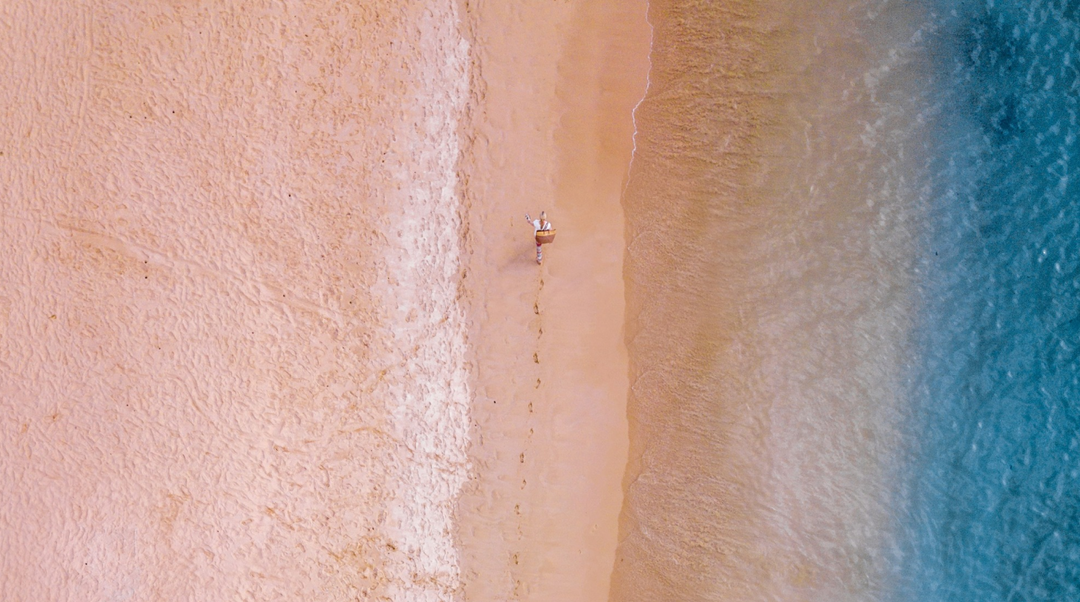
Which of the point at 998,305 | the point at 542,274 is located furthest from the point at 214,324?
the point at 998,305

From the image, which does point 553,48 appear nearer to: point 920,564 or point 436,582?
point 436,582

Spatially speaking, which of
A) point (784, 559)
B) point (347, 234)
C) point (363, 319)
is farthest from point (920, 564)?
point (347, 234)

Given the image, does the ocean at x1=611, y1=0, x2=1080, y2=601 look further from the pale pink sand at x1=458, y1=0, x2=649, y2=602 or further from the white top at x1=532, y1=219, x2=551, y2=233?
the white top at x1=532, y1=219, x2=551, y2=233

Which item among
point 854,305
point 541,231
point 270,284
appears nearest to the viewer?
point 541,231

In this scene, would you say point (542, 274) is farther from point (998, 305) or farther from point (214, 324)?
point (998, 305)

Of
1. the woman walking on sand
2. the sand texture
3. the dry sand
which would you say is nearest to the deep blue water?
the dry sand

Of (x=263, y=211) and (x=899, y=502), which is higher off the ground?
(x=263, y=211)

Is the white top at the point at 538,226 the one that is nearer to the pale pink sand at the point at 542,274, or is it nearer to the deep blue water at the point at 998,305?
the pale pink sand at the point at 542,274
